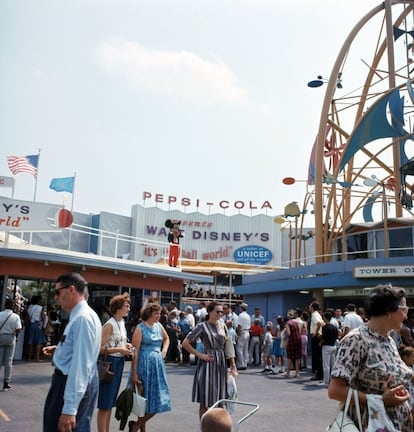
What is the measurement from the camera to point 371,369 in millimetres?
3074

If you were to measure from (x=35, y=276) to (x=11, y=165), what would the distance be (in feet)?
21.6

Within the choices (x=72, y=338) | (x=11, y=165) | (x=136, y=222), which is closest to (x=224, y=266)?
(x=136, y=222)

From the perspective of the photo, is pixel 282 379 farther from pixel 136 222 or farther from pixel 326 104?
pixel 136 222

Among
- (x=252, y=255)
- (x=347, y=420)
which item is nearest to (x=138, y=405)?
(x=347, y=420)

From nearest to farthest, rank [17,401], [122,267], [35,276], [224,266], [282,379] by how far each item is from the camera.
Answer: [17,401]
[282,379]
[35,276]
[122,267]
[224,266]

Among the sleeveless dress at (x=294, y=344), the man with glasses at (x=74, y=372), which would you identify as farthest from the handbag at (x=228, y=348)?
the sleeveless dress at (x=294, y=344)

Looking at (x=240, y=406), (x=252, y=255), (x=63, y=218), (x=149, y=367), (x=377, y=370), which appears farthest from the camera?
(x=252, y=255)

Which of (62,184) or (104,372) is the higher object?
(62,184)

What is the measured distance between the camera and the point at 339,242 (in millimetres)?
27094

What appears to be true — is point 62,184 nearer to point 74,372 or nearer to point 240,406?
point 240,406

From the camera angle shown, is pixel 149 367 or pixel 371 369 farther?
pixel 149 367

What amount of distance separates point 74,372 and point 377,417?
201 cm

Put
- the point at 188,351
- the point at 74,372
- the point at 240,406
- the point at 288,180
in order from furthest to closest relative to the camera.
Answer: the point at 288,180, the point at 240,406, the point at 188,351, the point at 74,372

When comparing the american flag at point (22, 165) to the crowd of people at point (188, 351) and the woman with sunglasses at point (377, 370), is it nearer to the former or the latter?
the crowd of people at point (188, 351)
